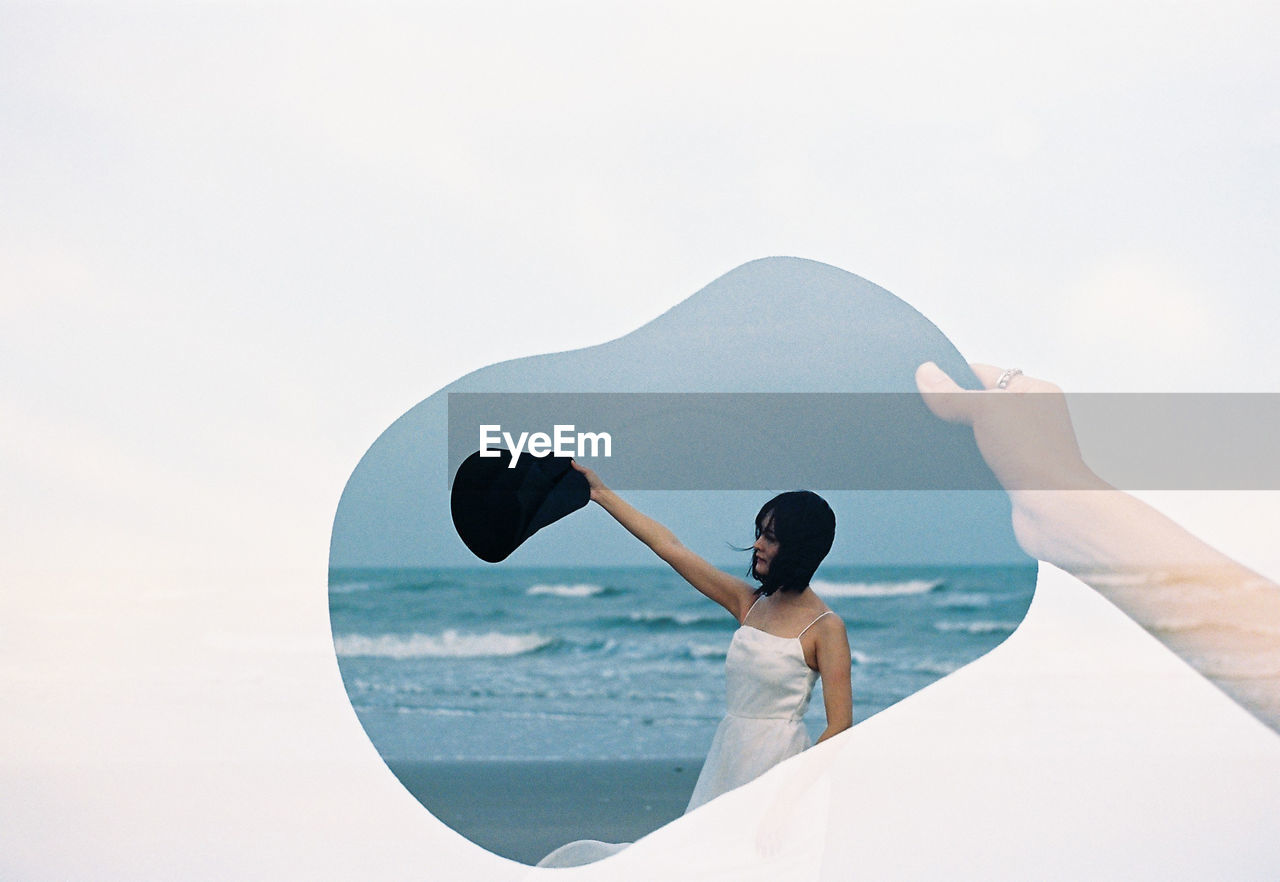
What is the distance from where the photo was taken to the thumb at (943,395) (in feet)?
5.24

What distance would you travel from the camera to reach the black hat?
1.74m

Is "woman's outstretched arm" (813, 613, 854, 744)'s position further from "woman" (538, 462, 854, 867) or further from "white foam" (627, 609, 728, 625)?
"white foam" (627, 609, 728, 625)

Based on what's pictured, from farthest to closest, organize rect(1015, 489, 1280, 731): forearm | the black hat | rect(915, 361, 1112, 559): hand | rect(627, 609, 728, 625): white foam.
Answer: rect(627, 609, 728, 625): white foam < the black hat < rect(915, 361, 1112, 559): hand < rect(1015, 489, 1280, 731): forearm

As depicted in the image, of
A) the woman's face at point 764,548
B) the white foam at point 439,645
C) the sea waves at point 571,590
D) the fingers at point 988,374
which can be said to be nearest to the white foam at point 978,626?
the woman's face at point 764,548

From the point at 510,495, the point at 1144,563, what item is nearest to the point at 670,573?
the point at 510,495

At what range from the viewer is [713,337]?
1.83m

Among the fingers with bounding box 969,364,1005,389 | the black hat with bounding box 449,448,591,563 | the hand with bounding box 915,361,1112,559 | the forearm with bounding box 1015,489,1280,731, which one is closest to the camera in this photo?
the forearm with bounding box 1015,489,1280,731

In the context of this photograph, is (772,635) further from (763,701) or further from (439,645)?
(439,645)

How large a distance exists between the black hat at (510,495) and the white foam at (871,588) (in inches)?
15.4

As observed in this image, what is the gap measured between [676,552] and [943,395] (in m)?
0.46

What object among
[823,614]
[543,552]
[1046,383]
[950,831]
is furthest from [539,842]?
[950,831]

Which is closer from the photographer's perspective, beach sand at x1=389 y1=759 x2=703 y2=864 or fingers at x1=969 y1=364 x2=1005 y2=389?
fingers at x1=969 y1=364 x2=1005 y2=389

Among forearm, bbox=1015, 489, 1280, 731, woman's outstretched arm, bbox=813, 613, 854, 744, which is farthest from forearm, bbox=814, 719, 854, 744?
forearm, bbox=1015, 489, 1280, 731

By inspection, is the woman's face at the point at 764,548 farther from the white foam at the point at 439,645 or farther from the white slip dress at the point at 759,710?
the white foam at the point at 439,645
